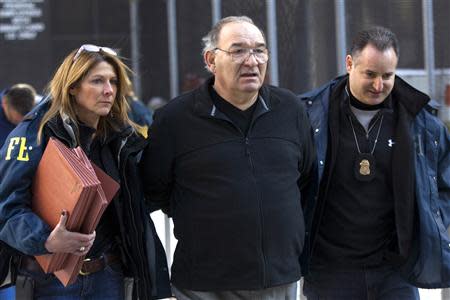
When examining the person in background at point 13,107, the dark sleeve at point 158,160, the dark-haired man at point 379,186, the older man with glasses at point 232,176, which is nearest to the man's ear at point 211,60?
the older man with glasses at point 232,176

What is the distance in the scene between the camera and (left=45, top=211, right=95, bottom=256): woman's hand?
3158 mm

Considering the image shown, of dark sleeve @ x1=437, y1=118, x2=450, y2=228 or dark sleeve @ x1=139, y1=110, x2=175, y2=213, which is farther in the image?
dark sleeve @ x1=437, y1=118, x2=450, y2=228

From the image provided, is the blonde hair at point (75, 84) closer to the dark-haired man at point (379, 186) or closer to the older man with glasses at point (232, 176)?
the older man with glasses at point (232, 176)

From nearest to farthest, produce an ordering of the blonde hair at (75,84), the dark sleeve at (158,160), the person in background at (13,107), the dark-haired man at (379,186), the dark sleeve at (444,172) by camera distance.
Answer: the blonde hair at (75,84) < the dark sleeve at (158,160) < the dark-haired man at (379,186) < the dark sleeve at (444,172) < the person in background at (13,107)

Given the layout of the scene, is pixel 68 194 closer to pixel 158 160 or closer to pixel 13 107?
pixel 158 160

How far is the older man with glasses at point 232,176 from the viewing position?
3.42 meters

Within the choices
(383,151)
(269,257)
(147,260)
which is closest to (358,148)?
(383,151)

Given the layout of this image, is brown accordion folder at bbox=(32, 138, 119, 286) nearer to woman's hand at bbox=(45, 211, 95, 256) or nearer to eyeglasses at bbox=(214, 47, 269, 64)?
woman's hand at bbox=(45, 211, 95, 256)

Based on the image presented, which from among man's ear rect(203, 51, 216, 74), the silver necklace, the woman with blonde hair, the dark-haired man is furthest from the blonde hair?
the silver necklace

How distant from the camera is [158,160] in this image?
358cm

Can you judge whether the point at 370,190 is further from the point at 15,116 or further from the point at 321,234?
the point at 15,116

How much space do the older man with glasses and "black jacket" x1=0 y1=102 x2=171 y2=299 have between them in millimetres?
90

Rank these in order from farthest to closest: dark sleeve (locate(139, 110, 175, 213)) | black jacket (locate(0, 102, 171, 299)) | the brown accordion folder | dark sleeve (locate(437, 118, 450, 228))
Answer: dark sleeve (locate(437, 118, 450, 228))
dark sleeve (locate(139, 110, 175, 213))
black jacket (locate(0, 102, 171, 299))
the brown accordion folder

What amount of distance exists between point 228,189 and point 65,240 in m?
0.67
